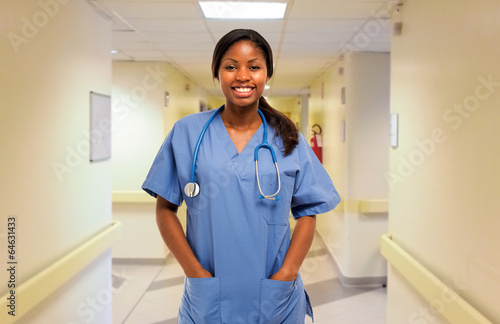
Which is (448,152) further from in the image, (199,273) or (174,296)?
(174,296)

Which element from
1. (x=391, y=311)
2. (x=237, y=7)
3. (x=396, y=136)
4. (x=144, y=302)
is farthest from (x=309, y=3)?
(x=144, y=302)

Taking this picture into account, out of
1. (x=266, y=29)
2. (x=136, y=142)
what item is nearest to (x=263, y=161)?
(x=266, y=29)

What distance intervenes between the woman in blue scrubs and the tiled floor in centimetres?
239

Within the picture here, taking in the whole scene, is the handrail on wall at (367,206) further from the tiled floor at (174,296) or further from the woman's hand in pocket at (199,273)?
the woman's hand in pocket at (199,273)

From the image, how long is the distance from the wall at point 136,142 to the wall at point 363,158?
2077 millimetres

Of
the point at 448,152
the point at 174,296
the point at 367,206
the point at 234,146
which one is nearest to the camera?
the point at 234,146

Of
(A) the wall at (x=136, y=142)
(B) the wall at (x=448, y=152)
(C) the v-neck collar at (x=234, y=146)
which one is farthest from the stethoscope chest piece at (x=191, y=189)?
(A) the wall at (x=136, y=142)

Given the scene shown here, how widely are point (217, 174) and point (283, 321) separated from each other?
1.49ft

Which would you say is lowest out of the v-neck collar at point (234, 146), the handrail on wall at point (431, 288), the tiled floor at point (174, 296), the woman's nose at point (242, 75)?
the tiled floor at point (174, 296)

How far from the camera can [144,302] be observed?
3881 millimetres

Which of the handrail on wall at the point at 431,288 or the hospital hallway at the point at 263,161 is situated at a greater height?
the hospital hallway at the point at 263,161

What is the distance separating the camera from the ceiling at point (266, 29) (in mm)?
2836

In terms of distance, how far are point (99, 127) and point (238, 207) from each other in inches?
79.2

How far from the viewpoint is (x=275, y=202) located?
4.05 ft
